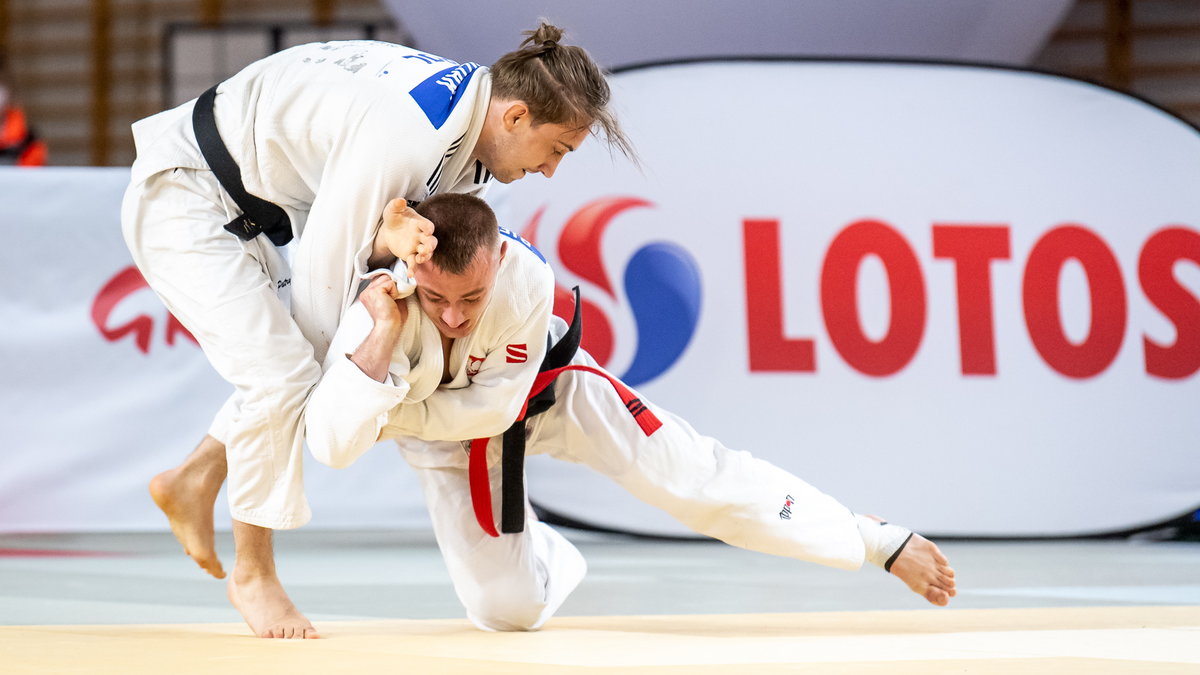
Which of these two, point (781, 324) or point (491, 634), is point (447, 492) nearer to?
point (491, 634)

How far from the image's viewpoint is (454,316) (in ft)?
6.50

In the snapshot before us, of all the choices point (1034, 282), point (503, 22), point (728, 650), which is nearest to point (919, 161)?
point (1034, 282)

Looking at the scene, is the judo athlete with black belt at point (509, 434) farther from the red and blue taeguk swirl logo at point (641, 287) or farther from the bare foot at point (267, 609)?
the red and blue taeguk swirl logo at point (641, 287)

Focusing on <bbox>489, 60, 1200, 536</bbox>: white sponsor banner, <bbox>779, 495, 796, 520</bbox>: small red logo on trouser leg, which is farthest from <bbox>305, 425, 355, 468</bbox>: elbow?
<bbox>489, 60, 1200, 536</bbox>: white sponsor banner

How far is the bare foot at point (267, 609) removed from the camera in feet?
6.70

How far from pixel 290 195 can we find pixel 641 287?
6.66 feet

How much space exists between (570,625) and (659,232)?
2.08m

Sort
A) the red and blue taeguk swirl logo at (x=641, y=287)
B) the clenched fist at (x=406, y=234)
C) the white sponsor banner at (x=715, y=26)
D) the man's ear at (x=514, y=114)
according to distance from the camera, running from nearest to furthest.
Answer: the clenched fist at (x=406, y=234) → the man's ear at (x=514, y=114) → the red and blue taeguk swirl logo at (x=641, y=287) → the white sponsor banner at (x=715, y=26)

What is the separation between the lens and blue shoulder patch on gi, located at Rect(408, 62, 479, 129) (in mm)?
2088

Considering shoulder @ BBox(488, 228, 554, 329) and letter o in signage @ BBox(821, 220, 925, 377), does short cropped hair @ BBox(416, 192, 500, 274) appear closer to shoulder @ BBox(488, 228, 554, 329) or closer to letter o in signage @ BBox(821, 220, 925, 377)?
shoulder @ BBox(488, 228, 554, 329)

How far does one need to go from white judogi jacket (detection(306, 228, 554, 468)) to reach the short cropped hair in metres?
0.12

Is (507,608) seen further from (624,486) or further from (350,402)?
(350,402)

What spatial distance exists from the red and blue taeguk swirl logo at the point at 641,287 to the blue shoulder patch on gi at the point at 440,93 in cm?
198

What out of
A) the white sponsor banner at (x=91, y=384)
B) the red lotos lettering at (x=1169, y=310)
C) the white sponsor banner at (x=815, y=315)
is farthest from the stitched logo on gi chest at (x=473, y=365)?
the red lotos lettering at (x=1169, y=310)
